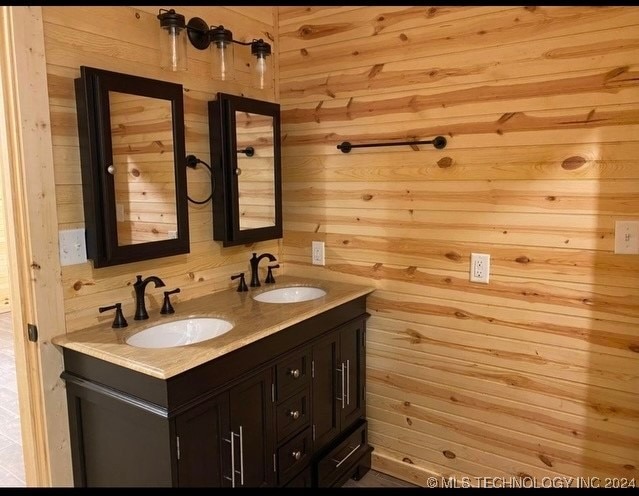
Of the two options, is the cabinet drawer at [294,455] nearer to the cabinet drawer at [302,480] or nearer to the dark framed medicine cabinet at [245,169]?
the cabinet drawer at [302,480]

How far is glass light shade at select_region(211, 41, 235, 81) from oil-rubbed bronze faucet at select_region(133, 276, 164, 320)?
97 centimetres

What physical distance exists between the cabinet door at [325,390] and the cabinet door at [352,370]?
5 centimetres

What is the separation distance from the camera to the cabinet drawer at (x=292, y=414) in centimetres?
195

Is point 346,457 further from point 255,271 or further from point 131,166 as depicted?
point 131,166

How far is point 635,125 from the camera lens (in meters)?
1.83

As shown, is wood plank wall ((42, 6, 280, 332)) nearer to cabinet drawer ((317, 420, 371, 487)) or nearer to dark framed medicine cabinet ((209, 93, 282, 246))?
dark framed medicine cabinet ((209, 93, 282, 246))

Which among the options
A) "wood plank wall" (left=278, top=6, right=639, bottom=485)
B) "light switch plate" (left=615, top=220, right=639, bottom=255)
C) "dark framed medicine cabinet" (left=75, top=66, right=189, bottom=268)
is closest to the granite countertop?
"dark framed medicine cabinet" (left=75, top=66, right=189, bottom=268)

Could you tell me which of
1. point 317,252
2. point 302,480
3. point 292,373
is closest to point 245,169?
point 317,252

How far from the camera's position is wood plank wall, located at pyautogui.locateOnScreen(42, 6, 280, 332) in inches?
68.1

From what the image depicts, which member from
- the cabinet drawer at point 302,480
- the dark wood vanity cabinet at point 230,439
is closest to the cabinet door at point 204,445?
the dark wood vanity cabinet at point 230,439

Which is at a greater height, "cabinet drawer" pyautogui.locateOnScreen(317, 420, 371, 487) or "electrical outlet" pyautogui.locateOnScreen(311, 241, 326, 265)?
"electrical outlet" pyautogui.locateOnScreen(311, 241, 326, 265)

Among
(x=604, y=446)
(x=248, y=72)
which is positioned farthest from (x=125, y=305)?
(x=604, y=446)

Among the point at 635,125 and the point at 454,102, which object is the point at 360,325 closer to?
the point at 454,102

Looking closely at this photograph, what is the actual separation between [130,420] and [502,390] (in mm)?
1556
